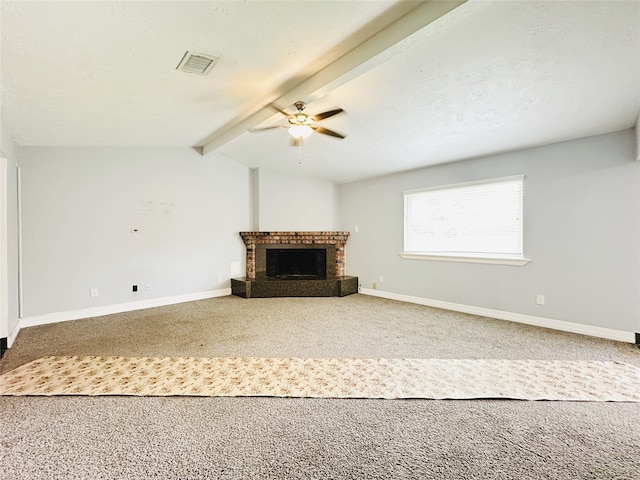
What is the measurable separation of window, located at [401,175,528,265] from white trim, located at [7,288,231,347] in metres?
3.92

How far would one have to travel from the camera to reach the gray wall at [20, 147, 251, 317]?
449 cm

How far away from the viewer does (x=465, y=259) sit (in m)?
5.04

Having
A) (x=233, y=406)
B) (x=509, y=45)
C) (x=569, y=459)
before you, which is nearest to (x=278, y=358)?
(x=233, y=406)

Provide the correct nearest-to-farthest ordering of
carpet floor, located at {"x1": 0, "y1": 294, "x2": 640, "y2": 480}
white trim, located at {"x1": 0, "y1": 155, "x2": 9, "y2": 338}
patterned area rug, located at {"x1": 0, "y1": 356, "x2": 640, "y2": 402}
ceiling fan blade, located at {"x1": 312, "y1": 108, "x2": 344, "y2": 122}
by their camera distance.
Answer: carpet floor, located at {"x1": 0, "y1": 294, "x2": 640, "y2": 480} < patterned area rug, located at {"x1": 0, "y1": 356, "x2": 640, "y2": 402} < ceiling fan blade, located at {"x1": 312, "y1": 108, "x2": 344, "y2": 122} < white trim, located at {"x1": 0, "y1": 155, "x2": 9, "y2": 338}

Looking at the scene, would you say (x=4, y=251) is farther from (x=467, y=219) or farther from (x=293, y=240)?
(x=467, y=219)

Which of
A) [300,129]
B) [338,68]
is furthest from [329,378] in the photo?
[338,68]

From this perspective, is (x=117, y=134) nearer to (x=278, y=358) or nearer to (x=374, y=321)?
(x=278, y=358)

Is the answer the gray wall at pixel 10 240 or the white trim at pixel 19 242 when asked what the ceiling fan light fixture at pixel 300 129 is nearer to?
the gray wall at pixel 10 240

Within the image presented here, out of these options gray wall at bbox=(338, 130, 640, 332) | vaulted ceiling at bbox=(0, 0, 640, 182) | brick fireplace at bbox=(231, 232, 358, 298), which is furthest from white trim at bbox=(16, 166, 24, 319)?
gray wall at bbox=(338, 130, 640, 332)

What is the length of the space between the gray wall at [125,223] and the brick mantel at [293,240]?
8.7 inches

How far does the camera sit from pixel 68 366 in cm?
300

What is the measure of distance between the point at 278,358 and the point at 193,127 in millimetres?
3456

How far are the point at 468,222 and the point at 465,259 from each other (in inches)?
23.4

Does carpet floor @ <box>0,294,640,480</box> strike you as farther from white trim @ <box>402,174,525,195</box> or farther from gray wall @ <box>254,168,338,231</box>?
gray wall @ <box>254,168,338,231</box>
